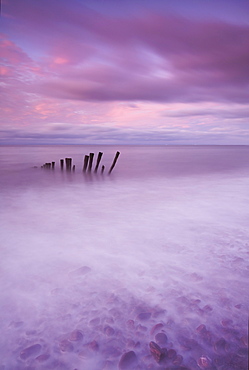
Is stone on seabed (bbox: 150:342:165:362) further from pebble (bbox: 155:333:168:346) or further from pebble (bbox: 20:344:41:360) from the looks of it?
pebble (bbox: 20:344:41:360)

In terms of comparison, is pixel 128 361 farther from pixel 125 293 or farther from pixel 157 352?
pixel 125 293

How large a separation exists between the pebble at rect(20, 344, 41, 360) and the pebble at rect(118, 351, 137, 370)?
2.63 ft

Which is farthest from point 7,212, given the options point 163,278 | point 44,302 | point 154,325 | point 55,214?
point 154,325

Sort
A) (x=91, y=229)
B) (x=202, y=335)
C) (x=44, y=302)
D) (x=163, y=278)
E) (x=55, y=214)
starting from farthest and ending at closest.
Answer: (x=55, y=214)
(x=91, y=229)
(x=163, y=278)
(x=44, y=302)
(x=202, y=335)

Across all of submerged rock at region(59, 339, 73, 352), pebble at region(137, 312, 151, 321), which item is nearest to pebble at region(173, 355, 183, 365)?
pebble at region(137, 312, 151, 321)

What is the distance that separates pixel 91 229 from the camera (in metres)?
5.45

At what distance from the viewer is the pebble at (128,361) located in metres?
2.10

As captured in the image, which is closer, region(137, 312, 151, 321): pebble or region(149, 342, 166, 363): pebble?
region(149, 342, 166, 363): pebble

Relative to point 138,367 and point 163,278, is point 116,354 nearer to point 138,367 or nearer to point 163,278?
point 138,367

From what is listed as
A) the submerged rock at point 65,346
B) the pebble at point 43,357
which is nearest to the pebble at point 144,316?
the submerged rock at point 65,346

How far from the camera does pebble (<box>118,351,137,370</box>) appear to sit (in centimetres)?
210

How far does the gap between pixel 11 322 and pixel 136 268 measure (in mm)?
1795

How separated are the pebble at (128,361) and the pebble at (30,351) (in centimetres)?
80

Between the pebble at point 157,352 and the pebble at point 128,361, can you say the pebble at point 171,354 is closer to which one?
the pebble at point 157,352
